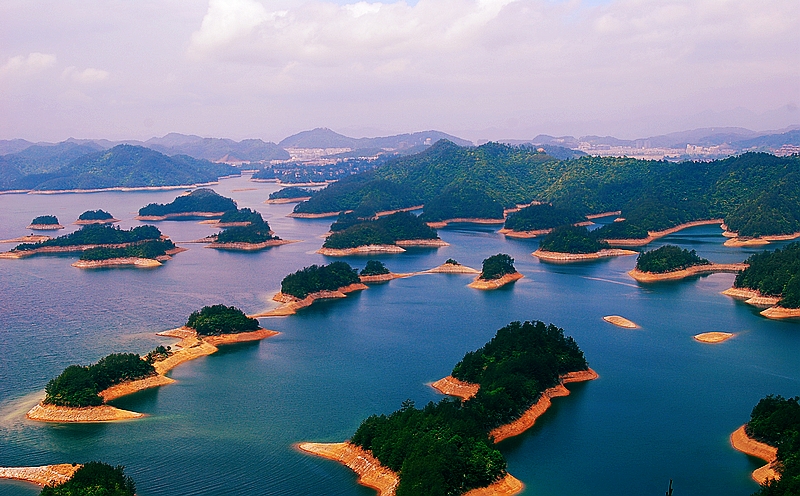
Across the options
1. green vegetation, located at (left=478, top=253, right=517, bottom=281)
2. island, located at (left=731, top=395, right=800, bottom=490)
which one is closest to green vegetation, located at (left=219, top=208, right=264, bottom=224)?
green vegetation, located at (left=478, top=253, right=517, bottom=281)

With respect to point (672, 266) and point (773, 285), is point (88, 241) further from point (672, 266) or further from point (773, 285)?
point (773, 285)

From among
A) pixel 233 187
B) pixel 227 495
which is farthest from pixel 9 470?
pixel 233 187

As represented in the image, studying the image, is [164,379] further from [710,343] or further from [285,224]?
[285,224]

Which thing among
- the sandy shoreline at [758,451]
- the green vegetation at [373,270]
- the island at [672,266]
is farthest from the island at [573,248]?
the sandy shoreline at [758,451]

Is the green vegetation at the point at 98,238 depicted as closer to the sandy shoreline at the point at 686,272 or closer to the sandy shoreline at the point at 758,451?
the sandy shoreline at the point at 686,272

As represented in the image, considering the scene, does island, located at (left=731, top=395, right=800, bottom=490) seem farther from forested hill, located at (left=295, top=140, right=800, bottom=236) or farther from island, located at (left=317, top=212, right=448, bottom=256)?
forested hill, located at (left=295, top=140, right=800, bottom=236)
